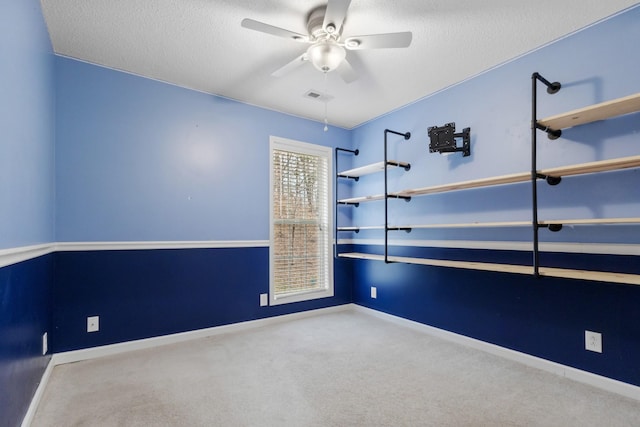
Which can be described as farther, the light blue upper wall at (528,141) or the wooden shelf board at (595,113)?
the light blue upper wall at (528,141)

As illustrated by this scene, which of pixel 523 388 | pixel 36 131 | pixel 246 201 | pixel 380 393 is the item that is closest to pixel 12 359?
pixel 36 131

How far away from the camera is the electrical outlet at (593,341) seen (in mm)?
2074

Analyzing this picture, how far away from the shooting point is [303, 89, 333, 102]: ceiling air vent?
10.3ft

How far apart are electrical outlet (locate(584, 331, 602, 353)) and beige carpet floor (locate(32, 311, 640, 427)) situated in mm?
252

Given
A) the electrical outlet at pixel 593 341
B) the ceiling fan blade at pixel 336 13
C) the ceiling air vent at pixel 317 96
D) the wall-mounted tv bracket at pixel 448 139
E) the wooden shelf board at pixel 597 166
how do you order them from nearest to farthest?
the ceiling fan blade at pixel 336 13 → the wooden shelf board at pixel 597 166 → the electrical outlet at pixel 593 341 → the wall-mounted tv bracket at pixel 448 139 → the ceiling air vent at pixel 317 96

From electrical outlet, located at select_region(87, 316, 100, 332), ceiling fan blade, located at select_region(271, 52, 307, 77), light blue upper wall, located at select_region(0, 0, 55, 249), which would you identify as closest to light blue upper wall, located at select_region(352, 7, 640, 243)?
ceiling fan blade, located at select_region(271, 52, 307, 77)

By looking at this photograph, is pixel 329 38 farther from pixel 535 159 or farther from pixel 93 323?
pixel 93 323

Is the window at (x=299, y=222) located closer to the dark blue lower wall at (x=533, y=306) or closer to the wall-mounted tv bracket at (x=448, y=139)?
the dark blue lower wall at (x=533, y=306)

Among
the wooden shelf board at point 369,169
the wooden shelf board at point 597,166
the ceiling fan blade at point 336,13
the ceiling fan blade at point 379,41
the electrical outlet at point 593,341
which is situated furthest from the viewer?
the wooden shelf board at point 369,169

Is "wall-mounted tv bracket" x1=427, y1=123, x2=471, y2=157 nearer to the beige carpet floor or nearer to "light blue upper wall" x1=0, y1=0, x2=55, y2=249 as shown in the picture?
the beige carpet floor

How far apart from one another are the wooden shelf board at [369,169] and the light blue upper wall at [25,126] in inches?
108

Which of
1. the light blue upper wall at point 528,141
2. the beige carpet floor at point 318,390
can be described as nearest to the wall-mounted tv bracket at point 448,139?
the light blue upper wall at point 528,141

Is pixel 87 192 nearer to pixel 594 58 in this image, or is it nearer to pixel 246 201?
pixel 246 201

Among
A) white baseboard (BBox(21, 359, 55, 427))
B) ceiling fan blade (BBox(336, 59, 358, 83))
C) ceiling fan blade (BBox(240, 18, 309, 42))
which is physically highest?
ceiling fan blade (BBox(240, 18, 309, 42))
